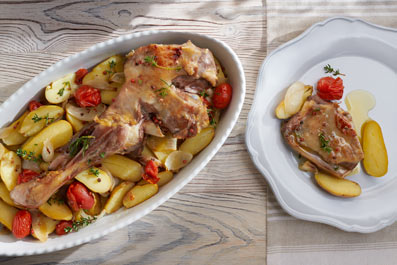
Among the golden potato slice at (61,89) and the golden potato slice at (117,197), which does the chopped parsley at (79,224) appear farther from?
the golden potato slice at (61,89)

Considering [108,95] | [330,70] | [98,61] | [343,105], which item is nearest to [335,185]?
[343,105]

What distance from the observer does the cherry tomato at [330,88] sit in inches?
83.3

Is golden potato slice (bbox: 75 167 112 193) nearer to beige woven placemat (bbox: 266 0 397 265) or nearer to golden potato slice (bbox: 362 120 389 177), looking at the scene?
beige woven placemat (bbox: 266 0 397 265)

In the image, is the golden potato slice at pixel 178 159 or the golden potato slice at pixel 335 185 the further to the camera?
the golden potato slice at pixel 335 185

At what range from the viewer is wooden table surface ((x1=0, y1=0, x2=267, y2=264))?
2.06 metres

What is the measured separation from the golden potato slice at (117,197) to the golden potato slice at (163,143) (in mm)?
218

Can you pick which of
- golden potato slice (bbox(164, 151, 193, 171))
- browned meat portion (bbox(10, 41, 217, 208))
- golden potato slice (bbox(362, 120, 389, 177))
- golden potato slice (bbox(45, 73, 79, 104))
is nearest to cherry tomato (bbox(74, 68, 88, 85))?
golden potato slice (bbox(45, 73, 79, 104))

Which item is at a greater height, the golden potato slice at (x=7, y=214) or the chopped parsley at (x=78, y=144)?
the chopped parsley at (x=78, y=144)

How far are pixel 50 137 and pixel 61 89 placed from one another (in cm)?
23

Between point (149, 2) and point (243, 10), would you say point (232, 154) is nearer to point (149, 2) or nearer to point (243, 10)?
point (243, 10)

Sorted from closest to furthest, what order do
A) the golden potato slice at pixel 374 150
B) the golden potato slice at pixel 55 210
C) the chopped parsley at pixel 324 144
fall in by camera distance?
the golden potato slice at pixel 55 210 → the chopped parsley at pixel 324 144 → the golden potato slice at pixel 374 150

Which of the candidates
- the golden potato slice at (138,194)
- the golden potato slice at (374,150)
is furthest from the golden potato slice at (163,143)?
the golden potato slice at (374,150)

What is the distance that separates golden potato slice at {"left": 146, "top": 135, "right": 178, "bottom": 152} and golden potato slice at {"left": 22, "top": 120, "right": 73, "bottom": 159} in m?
0.40

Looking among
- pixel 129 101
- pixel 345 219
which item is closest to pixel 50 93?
pixel 129 101
